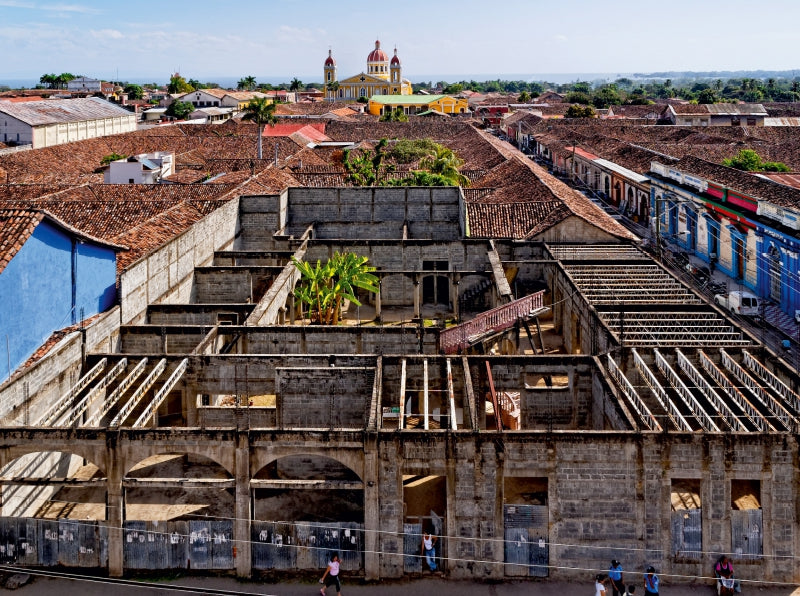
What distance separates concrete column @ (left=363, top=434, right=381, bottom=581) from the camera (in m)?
17.5

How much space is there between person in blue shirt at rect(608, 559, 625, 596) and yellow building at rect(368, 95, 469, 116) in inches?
5097

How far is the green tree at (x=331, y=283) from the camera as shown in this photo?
3288 cm

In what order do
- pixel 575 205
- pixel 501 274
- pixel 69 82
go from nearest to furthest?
pixel 501 274, pixel 575 205, pixel 69 82

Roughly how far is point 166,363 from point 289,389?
3.68 metres

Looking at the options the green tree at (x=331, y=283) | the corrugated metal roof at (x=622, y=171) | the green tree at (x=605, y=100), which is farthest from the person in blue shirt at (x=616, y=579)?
the green tree at (x=605, y=100)

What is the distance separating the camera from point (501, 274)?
32281 mm

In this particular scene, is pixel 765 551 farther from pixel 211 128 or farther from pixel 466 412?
pixel 211 128

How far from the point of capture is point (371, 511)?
17.6 metres

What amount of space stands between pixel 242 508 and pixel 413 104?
431 feet

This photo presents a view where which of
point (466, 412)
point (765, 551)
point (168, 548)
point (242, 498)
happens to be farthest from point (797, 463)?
point (168, 548)

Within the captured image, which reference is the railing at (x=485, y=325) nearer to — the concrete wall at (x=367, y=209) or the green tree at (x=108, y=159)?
the concrete wall at (x=367, y=209)

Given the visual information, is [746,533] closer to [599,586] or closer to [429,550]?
[599,586]

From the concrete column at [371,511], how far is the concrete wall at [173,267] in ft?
42.0

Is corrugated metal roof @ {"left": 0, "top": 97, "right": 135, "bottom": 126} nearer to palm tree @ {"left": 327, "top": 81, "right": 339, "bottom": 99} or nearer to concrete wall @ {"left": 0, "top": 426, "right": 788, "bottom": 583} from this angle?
concrete wall @ {"left": 0, "top": 426, "right": 788, "bottom": 583}
